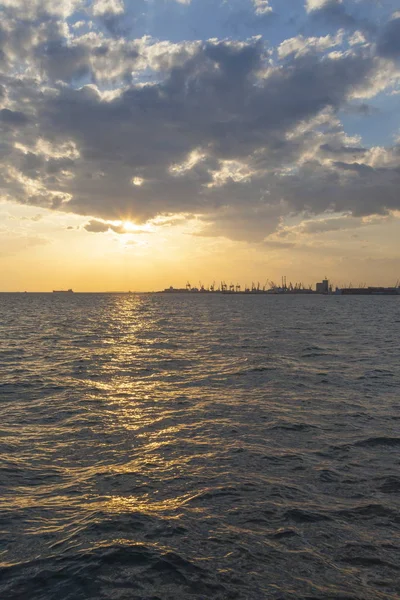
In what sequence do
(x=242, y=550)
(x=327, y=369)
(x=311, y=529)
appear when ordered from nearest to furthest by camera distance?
(x=242, y=550) → (x=311, y=529) → (x=327, y=369)

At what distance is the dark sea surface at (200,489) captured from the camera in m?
8.60

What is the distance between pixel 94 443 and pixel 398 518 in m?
10.5

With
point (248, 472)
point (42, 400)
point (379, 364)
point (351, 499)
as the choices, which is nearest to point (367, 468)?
point (351, 499)

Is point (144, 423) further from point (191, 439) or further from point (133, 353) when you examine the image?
point (133, 353)

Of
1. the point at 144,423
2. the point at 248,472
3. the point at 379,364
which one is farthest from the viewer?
the point at 379,364

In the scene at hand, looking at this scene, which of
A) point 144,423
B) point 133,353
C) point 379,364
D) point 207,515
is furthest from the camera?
point 133,353

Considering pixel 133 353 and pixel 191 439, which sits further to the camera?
pixel 133 353

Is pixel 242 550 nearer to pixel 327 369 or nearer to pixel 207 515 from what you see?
pixel 207 515

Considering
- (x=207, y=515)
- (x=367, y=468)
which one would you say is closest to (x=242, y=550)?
(x=207, y=515)

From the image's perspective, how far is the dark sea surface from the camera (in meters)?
8.60

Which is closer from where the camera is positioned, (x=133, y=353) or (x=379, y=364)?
(x=379, y=364)

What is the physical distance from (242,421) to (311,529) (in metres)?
8.79

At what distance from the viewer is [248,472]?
13.6 m

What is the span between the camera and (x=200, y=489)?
12414 mm
